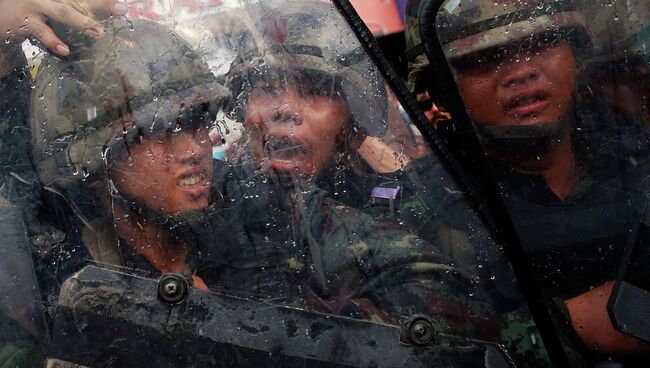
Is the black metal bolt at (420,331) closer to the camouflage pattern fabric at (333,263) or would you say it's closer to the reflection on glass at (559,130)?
the camouflage pattern fabric at (333,263)

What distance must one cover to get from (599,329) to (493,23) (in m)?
0.71

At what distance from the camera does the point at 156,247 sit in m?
1.52

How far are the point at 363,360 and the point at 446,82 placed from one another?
0.65 metres

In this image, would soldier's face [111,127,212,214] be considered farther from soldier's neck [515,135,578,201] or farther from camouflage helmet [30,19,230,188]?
soldier's neck [515,135,578,201]

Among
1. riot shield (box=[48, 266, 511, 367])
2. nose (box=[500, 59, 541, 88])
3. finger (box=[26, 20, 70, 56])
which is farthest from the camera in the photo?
nose (box=[500, 59, 541, 88])

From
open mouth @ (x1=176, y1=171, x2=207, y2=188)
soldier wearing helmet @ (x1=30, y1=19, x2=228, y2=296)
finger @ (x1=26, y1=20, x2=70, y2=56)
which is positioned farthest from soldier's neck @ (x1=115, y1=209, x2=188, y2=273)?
finger @ (x1=26, y1=20, x2=70, y2=56)

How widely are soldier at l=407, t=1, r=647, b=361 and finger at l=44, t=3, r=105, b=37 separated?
72 centimetres

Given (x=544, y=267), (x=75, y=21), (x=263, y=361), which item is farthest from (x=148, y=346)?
(x=544, y=267)

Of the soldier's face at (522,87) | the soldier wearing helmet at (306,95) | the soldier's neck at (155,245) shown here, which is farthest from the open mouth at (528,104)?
the soldier's neck at (155,245)

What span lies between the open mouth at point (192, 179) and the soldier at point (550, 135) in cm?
56

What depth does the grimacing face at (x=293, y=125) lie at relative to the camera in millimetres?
1571

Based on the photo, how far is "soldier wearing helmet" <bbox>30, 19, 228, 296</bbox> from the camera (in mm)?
1525

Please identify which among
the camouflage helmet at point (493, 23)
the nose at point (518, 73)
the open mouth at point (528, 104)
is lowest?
the open mouth at point (528, 104)

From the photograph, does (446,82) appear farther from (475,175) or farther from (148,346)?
(148,346)
